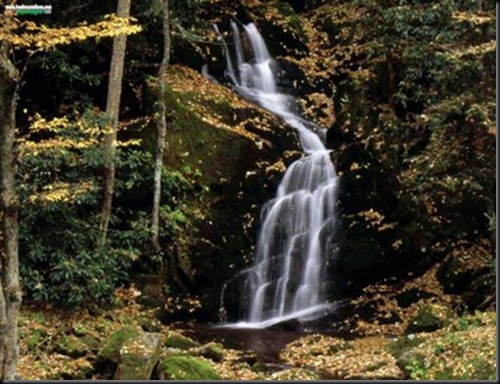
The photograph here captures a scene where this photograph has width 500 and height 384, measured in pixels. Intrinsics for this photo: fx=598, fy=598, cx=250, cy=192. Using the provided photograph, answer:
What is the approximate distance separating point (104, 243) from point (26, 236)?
59.4 inches

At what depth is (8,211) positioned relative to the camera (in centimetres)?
723

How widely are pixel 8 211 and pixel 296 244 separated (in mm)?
8315

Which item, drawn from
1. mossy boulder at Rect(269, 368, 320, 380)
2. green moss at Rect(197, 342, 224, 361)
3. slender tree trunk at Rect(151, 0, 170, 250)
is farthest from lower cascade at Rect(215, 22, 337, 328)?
mossy boulder at Rect(269, 368, 320, 380)

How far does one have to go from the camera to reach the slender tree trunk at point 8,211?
703cm

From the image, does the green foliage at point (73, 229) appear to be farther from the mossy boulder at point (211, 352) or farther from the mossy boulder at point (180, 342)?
the mossy boulder at point (211, 352)

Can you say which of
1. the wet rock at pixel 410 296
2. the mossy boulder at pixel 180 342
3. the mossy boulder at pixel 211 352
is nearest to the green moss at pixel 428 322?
the wet rock at pixel 410 296

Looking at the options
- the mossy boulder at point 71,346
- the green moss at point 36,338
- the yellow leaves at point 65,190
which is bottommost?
the mossy boulder at point 71,346

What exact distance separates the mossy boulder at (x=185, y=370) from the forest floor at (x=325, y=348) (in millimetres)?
664

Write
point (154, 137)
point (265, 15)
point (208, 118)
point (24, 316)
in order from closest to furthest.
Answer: point (24, 316) → point (154, 137) → point (208, 118) → point (265, 15)

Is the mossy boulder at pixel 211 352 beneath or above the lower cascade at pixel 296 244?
beneath

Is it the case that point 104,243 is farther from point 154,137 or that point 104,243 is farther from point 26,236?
point 154,137

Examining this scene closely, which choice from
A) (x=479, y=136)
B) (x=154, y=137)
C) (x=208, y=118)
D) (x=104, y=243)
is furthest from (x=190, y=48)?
(x=479, y=136)

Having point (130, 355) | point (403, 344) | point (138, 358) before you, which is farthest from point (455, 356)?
point (130, 355)

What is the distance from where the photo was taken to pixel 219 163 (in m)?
14.5
